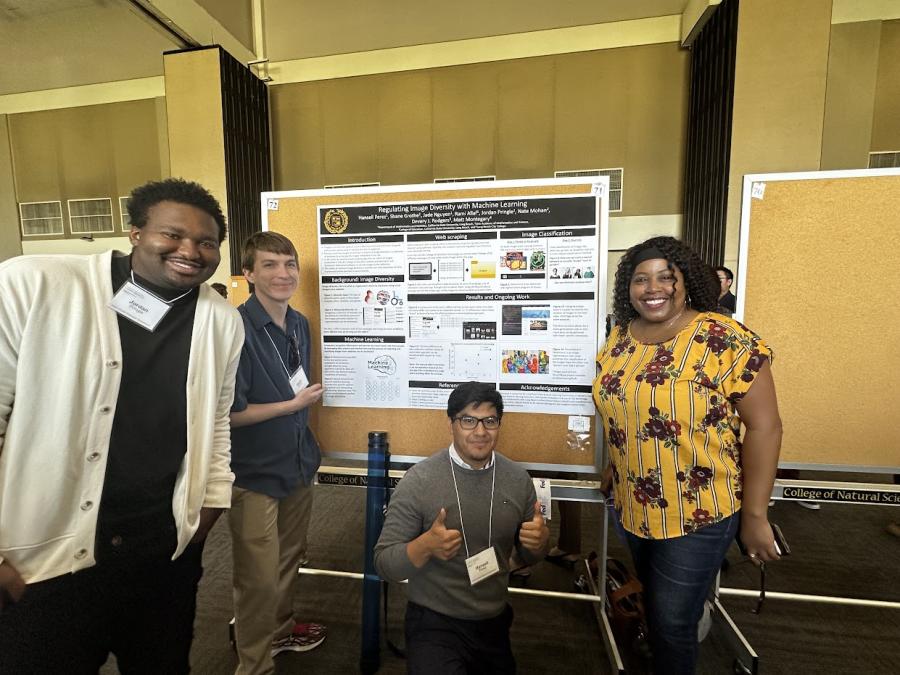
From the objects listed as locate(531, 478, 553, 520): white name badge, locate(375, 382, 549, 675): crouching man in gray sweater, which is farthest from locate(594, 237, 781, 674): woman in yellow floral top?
locate(375, 382, 549, 675): crouching man in gray sweater

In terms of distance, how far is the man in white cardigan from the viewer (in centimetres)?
88

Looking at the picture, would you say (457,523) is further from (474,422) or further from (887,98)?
(887,98)

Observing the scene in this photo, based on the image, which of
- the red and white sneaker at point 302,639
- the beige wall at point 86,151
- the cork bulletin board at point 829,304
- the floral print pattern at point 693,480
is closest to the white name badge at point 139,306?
the floral print pattern at point 693,480

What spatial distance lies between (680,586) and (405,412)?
1156 mm

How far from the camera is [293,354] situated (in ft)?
5.47

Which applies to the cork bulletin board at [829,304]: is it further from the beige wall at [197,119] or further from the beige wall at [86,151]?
the beige wall at [86,151]

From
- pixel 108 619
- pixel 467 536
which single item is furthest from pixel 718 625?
pixel 108 619

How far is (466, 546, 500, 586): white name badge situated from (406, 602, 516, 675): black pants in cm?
18

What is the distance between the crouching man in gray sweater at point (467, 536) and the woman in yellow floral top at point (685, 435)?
373 mm

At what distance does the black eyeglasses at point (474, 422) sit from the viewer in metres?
1.39

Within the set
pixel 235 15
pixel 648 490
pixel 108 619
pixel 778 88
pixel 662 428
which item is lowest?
pixel 108 619

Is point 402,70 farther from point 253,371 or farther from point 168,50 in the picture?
point 253,371

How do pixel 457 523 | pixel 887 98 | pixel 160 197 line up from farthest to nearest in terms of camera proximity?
pixel 887 98 → pixel 457 523 → pixel 160 197

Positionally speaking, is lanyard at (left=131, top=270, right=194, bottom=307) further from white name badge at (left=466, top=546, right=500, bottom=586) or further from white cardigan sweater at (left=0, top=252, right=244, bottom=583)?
white name badge at (left=466, top=546, right=500, bottom=586)
